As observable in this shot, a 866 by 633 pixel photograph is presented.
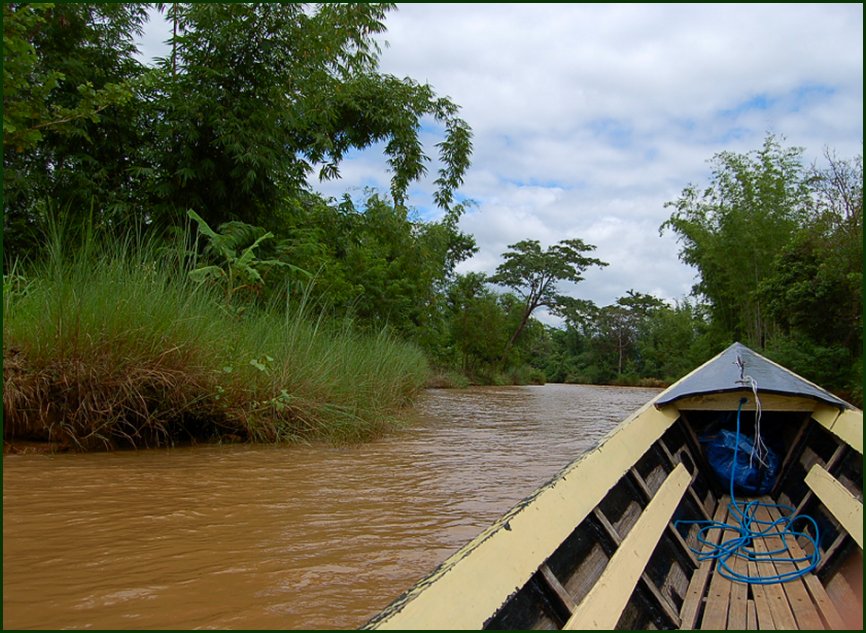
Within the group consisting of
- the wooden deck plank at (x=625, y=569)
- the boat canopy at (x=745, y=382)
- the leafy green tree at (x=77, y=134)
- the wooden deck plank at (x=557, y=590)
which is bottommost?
the wooden deck plank at (x=625, y=569)

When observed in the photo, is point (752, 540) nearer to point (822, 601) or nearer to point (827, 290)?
point (822, 601)

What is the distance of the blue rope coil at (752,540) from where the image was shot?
2.17 metres

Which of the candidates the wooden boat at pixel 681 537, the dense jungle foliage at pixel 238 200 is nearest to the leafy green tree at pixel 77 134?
the dense jungle foliage at pixel 238 200

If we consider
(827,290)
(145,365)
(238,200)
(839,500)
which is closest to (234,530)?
(145,365)

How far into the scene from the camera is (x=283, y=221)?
22.2ft

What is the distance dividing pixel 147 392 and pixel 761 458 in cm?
364

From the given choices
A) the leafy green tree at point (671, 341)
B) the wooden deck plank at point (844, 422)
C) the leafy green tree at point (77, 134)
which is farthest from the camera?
the leafy green tree at point (671, 341)

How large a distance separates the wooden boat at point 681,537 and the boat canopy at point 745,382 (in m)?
0.01

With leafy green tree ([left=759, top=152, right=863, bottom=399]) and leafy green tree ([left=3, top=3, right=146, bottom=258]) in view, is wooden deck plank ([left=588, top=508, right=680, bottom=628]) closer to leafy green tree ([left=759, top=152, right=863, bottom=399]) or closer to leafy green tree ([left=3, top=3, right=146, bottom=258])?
leafy green tree ([left=3, top=3, right=146, bottom=258])

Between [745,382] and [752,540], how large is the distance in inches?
34.6

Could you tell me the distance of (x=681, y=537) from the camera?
2463 mm

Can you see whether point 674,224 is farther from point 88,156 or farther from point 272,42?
point 88,156

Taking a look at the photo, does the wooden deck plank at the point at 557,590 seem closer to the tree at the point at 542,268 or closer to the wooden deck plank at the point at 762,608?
the wooden deck plank at the point at 762,608

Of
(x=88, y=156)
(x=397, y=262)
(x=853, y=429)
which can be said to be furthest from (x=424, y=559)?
(x=397, y=262)
